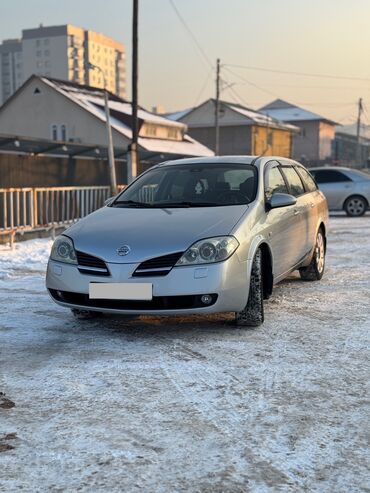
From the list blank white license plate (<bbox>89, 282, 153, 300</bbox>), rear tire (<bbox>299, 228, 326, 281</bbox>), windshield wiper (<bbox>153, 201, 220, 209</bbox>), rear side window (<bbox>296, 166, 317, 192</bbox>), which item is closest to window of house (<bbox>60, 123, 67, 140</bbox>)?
rear side window (<bbox>296, 166, 317, 192</bbox>)

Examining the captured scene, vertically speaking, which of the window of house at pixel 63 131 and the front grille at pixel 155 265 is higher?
the window of house at pixel 63 131

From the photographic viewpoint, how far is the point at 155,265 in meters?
4.58

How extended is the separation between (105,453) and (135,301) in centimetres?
183

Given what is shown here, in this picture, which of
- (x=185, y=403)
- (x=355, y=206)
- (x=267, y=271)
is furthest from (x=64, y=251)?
(x=355, y=206)

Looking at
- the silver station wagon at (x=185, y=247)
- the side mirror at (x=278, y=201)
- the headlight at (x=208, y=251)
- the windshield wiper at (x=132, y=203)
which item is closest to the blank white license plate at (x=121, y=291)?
the silver station wagon at (x=185, y=247)

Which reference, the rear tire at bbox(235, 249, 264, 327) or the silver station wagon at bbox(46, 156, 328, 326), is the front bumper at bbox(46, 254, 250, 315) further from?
the rear tire at bbox(235, 249, 264, 327)

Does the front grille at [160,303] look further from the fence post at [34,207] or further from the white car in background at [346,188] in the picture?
the white car in background at [346,188]

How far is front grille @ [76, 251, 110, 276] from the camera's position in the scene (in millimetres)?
4673

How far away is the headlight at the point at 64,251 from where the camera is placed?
489cm

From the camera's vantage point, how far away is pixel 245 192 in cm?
561

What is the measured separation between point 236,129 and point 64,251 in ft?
169

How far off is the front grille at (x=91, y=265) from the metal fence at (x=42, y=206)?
6.99 metres

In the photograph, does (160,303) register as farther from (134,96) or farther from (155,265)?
(134,96)

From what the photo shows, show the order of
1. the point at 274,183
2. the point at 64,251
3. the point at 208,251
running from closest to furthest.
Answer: the point at 208,251 < the point at 64,251 < the point at 274,183
